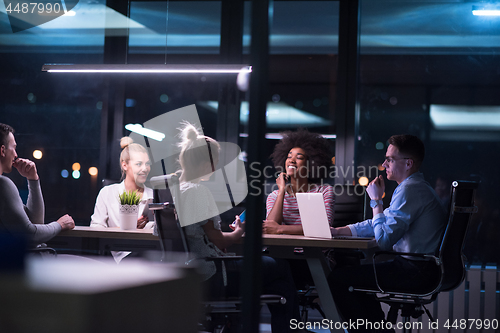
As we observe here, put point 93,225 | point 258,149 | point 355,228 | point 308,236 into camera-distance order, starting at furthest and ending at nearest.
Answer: point 93,225
point 355,228
point 308,236
point 258,149

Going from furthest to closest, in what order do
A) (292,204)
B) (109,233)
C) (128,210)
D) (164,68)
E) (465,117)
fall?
(465,117), (164,68), (292,204), (128,210), (109,233)

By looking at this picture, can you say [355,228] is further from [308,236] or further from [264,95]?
[264,95]

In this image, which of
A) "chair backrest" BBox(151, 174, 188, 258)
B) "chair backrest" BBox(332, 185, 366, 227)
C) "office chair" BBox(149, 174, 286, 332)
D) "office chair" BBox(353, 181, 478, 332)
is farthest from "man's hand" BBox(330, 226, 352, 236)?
"chair backrest" BBox(151, 174, 188, 258)

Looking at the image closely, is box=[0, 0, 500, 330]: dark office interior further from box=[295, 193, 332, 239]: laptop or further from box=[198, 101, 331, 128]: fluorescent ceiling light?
box=[295, 193, 332, 239]: laptop

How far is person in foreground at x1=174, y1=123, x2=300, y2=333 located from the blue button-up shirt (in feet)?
2.05

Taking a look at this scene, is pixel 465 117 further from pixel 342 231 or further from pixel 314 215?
pixel 314 215

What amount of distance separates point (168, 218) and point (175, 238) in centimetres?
11

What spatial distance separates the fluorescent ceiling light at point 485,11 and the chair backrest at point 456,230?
273cm

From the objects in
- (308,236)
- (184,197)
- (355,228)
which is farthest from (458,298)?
(184,197)

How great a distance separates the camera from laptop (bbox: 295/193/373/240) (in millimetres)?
2713

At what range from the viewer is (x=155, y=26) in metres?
5.21

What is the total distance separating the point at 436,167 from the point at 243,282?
4.26m

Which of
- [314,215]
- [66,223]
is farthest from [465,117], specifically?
[66,223]

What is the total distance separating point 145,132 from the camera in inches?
199
